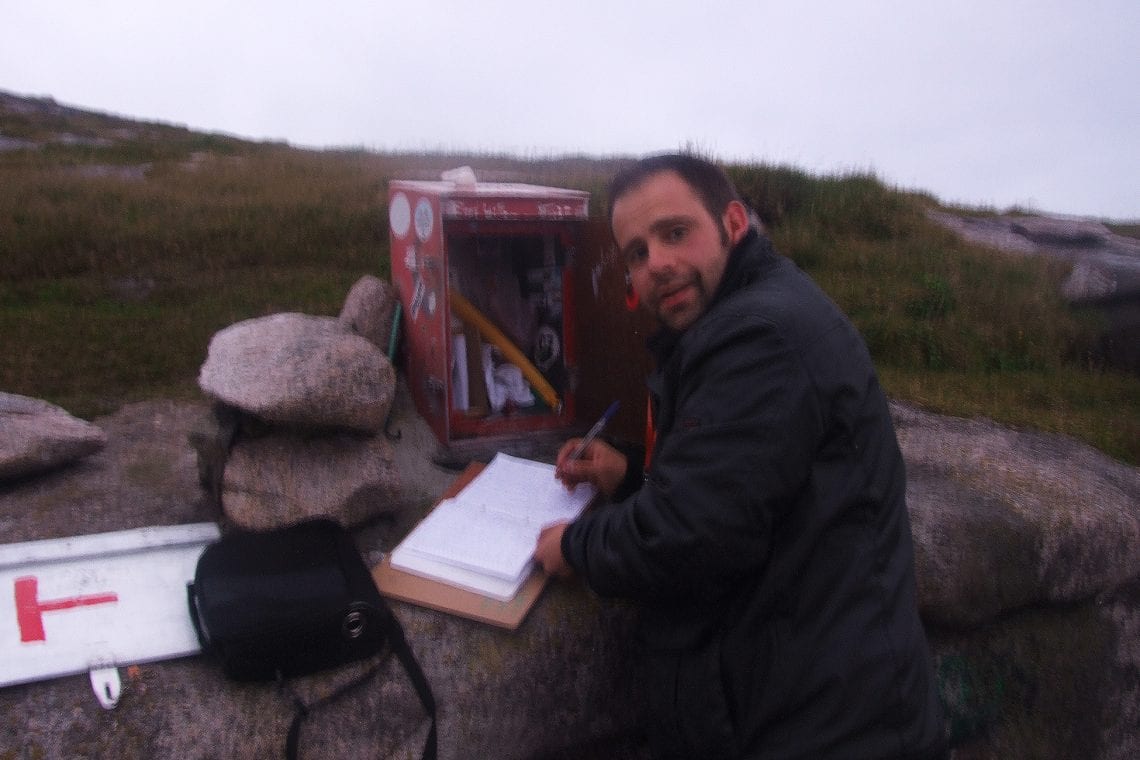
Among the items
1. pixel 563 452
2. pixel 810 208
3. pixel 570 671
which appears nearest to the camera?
pixel 570 671

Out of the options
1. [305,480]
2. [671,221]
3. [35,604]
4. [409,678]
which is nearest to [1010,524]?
[671,221]

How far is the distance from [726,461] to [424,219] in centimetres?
177

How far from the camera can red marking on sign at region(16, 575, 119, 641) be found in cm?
203

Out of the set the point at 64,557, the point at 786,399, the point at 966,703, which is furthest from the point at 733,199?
the point at 966,703

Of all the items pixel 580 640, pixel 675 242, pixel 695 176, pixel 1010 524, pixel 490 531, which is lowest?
pixel 580 640

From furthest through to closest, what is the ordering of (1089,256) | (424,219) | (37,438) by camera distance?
(1089,256), (424,219), (37,438)

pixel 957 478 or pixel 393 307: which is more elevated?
pixel 393 307

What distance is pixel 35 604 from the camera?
6.86ft

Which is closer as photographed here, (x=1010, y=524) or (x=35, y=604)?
(x=35, y=604)

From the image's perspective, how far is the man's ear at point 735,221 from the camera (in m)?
2.00

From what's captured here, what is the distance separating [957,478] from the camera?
3457 mm

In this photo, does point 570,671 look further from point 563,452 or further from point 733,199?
point 733,199

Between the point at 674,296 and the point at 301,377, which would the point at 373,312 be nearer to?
the point at 301,377

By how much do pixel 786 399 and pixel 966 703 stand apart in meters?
2.17
